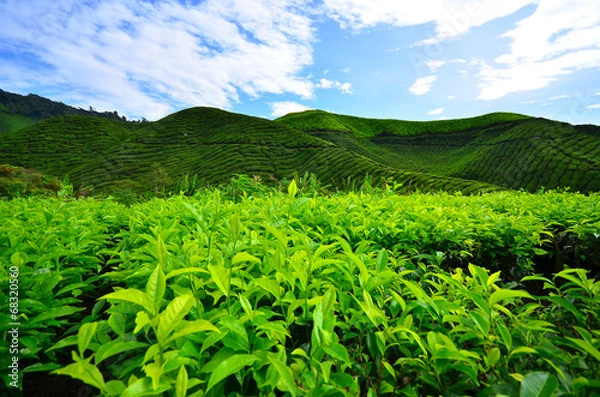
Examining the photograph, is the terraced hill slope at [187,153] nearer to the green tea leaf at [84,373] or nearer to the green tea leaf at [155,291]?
the green tea leaf at [155,291]

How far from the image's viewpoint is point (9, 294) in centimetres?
124

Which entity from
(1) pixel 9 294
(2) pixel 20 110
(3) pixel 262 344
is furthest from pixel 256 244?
(2) pixel 20 110

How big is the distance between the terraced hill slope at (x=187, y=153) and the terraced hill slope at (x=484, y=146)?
7.76m

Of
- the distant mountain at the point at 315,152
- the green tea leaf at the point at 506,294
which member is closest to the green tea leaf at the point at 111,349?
the green tea leaf at the point at 506,294

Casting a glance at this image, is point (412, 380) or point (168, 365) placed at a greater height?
point (168, 365)

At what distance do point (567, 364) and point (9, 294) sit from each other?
2066 millimetres

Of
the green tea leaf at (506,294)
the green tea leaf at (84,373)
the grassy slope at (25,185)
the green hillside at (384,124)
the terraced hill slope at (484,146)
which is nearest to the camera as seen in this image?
the green tea leaf at (84,373)

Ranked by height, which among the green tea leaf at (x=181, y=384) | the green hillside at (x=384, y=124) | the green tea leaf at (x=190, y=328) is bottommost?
the green tea leaf at (x=181, y=384)

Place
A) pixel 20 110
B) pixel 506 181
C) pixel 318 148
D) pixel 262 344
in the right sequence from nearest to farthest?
pixel 262 344
pixel 506 181
pixel 318 148
pixel 20 110

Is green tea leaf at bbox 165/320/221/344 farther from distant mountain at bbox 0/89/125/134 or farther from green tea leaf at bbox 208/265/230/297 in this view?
distant mountain at bbox 0/89/125/134

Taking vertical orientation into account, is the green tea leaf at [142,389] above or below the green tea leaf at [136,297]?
below

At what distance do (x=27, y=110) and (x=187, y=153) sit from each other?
272 ft

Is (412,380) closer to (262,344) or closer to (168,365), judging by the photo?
(262,344)

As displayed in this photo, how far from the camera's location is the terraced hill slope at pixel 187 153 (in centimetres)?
3303
